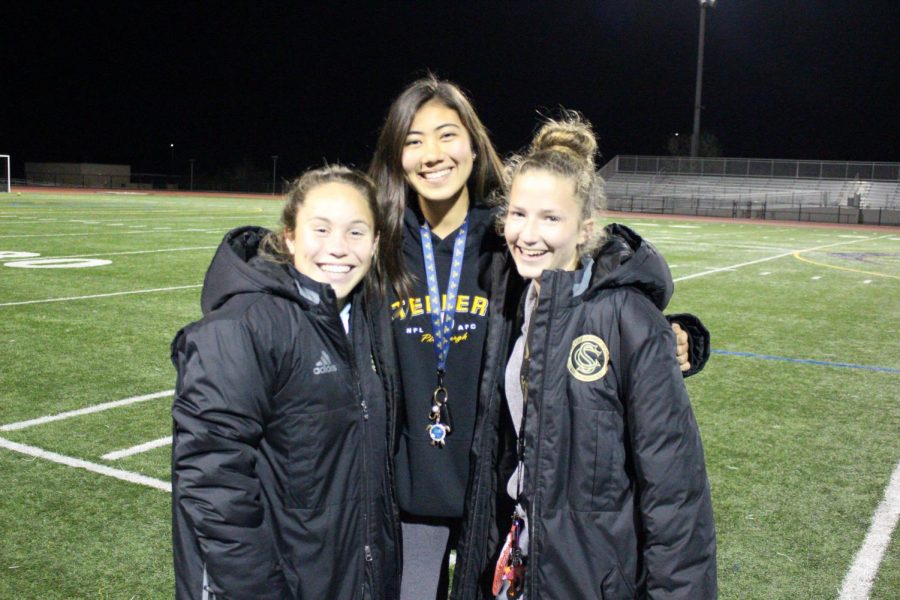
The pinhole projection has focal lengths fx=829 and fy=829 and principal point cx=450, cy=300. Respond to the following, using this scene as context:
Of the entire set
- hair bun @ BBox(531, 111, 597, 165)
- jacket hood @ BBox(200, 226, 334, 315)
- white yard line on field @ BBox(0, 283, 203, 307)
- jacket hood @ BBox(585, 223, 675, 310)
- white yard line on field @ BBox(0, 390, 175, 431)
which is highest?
hair bun @ BBox(531, 111, 597, 165)

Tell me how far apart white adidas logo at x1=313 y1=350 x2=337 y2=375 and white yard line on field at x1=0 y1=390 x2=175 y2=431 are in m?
3.66

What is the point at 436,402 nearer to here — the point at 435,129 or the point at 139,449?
the point at 435,129

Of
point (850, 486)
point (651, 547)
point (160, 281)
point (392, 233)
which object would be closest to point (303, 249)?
point (392, 233)

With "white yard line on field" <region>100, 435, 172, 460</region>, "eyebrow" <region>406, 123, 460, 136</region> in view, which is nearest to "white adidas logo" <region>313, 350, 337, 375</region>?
"eyebrow" <region>406, 123, 460, 136</region>

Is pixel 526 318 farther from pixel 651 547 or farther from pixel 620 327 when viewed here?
pixel 651 547

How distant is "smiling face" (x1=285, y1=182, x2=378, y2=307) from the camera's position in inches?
91.1

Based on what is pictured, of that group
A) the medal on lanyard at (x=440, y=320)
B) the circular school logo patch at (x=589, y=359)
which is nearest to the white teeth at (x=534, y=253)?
the circular school logo patch at (x=589, y=359)

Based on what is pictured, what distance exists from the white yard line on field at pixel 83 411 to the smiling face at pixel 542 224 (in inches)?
158

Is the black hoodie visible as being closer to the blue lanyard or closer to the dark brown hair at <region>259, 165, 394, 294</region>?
the blue lanyard

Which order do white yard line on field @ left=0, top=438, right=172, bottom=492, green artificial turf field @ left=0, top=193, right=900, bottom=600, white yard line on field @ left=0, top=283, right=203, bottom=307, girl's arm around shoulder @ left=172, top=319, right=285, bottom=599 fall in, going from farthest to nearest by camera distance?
white yard line on field @ left=0, top=283, right=203, bottom=307, white yard line on field @ left=0, top=438, right=172, bottom=492, green artificial turf field @ left=0, top=193, right=900, bottom=600, girl's arm around shoulder @ left=172, top=319, right=285, bottom=599

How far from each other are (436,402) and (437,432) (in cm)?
9

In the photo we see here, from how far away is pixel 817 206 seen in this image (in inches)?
1700

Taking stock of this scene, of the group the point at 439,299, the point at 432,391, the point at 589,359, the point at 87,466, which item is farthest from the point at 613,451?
the point at 87,466

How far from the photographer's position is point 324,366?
217 centimetres
